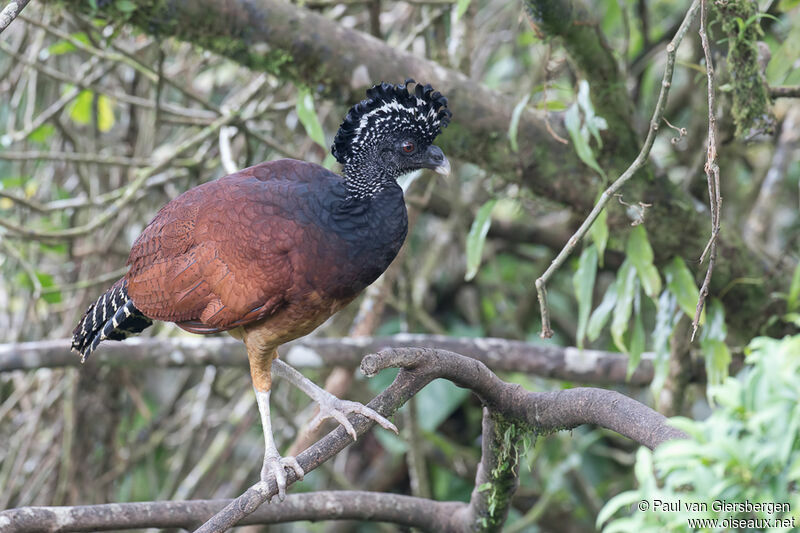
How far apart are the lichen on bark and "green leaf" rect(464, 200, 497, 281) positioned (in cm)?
112

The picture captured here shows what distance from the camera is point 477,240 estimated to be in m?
3.78

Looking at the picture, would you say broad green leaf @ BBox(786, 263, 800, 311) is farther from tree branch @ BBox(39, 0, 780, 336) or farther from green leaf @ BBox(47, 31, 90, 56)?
green leaf @ BBox(47, 31, 90, 56)

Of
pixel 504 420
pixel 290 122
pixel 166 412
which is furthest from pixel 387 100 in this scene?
pixel 166 412

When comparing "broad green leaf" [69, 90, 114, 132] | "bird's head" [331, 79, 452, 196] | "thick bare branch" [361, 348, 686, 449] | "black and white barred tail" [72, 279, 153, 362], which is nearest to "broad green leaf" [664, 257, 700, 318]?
"thick bare branch" [361, 348, 686, 449]

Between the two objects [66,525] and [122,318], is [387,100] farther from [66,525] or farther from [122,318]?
[66,525]

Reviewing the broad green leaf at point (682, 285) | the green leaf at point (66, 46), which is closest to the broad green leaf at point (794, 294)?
the broad green leaf at point (682, 285)

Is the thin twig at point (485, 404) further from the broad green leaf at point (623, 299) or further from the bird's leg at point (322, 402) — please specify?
the broad green leaf at point (623, 299)

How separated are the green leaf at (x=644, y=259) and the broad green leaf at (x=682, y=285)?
17 centimetres

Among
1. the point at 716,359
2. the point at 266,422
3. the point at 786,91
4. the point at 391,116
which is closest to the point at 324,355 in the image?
the point at 266,422

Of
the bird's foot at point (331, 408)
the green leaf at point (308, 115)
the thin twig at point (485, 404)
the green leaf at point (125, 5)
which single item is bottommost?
the bird's foot at point (331, 408)

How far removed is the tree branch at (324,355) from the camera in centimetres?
391

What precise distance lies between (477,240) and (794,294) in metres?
1.43

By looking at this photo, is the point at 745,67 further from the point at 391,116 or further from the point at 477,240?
the point at 391,116

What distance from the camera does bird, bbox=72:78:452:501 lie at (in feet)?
8.93
